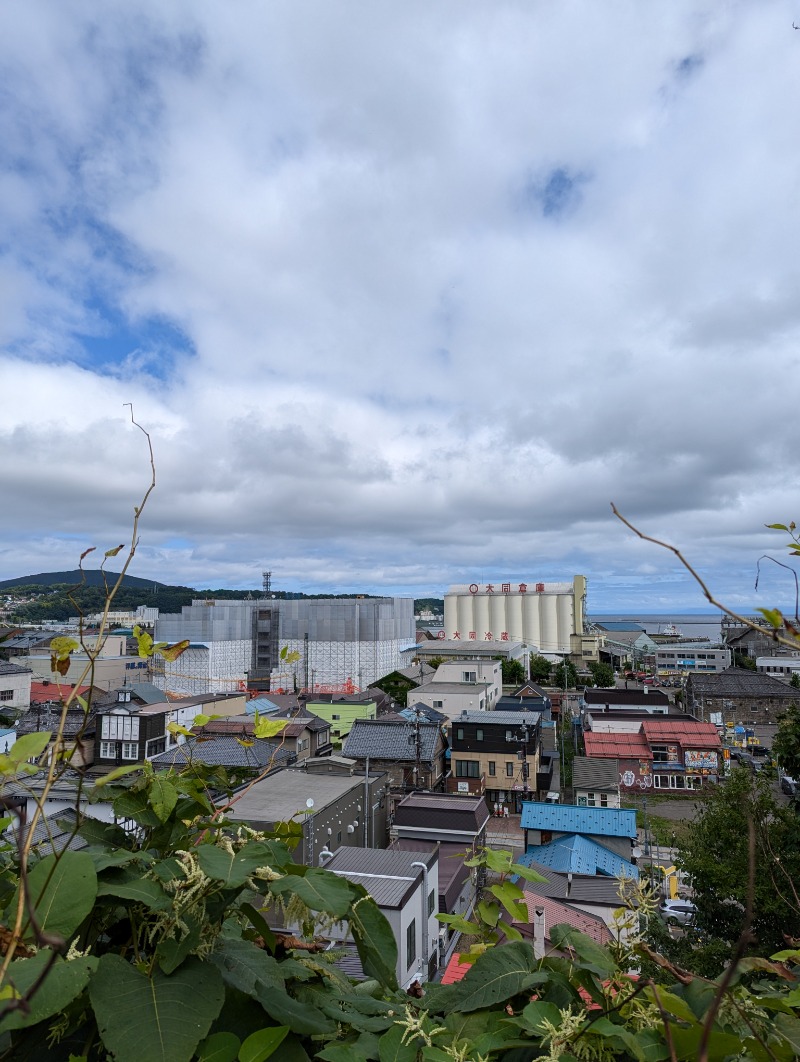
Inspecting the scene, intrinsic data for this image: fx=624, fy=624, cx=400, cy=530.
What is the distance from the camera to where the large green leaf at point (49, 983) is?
2.91ft

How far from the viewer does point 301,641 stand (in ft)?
164

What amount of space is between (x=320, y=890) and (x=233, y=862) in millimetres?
204

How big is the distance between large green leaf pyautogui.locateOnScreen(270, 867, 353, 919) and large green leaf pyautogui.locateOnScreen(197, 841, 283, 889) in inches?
2.0

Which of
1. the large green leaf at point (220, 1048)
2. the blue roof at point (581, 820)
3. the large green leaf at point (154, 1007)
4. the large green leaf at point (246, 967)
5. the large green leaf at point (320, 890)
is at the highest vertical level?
the large green leaf at point (320, 890)

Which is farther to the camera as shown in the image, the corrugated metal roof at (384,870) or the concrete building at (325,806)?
the concrete building at (325,806)

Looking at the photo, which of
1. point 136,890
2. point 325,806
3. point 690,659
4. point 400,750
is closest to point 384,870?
point 325,806

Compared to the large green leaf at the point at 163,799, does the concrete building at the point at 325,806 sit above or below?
below

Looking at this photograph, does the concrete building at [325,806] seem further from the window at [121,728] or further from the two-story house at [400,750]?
the window at [121,728]

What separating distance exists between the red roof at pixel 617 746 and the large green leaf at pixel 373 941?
28108mm

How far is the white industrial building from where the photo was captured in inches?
2751

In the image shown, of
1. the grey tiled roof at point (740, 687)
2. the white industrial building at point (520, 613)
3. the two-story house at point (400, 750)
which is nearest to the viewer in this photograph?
the two-story house at point (400, 750)

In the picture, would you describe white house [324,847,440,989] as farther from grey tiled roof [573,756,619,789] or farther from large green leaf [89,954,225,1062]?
grey tiled roof [573,756,619,789]

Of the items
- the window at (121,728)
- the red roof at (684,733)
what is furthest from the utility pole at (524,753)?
the window at (121,728)

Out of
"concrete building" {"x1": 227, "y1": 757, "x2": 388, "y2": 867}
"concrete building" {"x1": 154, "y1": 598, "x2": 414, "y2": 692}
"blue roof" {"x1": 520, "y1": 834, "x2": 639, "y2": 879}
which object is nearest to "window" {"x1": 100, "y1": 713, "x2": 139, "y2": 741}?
"concrete building" {"x1": 227, "y1": 757, "x2": 388, "y2": 867}
